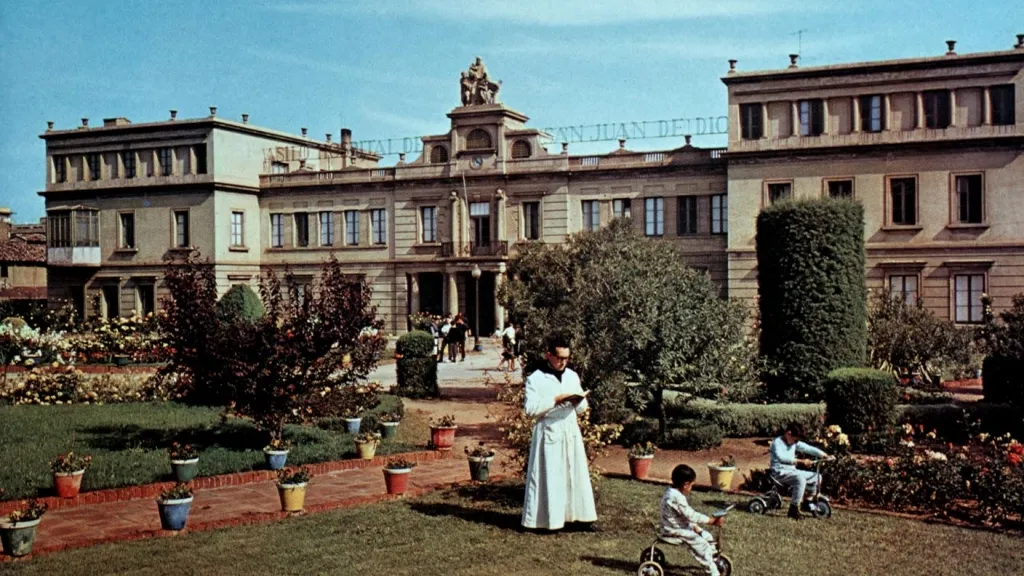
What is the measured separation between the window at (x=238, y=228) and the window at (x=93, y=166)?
7713 mm

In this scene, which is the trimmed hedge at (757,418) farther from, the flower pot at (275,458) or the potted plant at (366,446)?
the flower pot at (275,458)

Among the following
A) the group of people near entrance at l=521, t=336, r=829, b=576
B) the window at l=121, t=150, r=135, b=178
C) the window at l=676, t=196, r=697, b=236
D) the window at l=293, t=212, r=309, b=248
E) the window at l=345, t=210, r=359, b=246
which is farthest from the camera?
the window at l=121, t=150, r=135, b=178

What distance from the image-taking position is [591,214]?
3969 cm

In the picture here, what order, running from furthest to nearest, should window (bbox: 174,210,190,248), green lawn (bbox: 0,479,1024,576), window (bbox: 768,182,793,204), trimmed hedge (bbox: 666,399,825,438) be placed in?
window (bbox: 174,210,190,248), window (bbox: 768,182,793,204), trimmed hedge (bbox: 666,399,825,438), green lawn (bbox: 0,479,1024,576)

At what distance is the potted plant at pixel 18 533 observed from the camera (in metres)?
9.06

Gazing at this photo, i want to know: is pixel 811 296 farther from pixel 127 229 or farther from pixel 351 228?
pixel 127 229

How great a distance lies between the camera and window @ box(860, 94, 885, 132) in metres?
32.8

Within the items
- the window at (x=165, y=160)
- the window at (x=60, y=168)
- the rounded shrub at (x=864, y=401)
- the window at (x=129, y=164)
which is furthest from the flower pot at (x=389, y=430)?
the window at (x=60, y=168)

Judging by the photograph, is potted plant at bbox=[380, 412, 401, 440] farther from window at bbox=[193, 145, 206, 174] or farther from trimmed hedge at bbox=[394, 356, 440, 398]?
window at bbox=[193, 145, 206, 174]

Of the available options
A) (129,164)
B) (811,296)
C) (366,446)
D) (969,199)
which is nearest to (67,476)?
(366,446)

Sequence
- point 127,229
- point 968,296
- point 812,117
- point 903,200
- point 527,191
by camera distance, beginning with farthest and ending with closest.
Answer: point 127,229 → point 527,191 → point 812,117 → point 903,200 → point 968,296

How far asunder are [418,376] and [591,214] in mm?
18508

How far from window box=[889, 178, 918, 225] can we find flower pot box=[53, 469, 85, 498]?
28.4 m

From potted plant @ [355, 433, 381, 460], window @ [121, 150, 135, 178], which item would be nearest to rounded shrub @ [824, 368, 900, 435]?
potted plant @ [355, 433, 381, 460]
